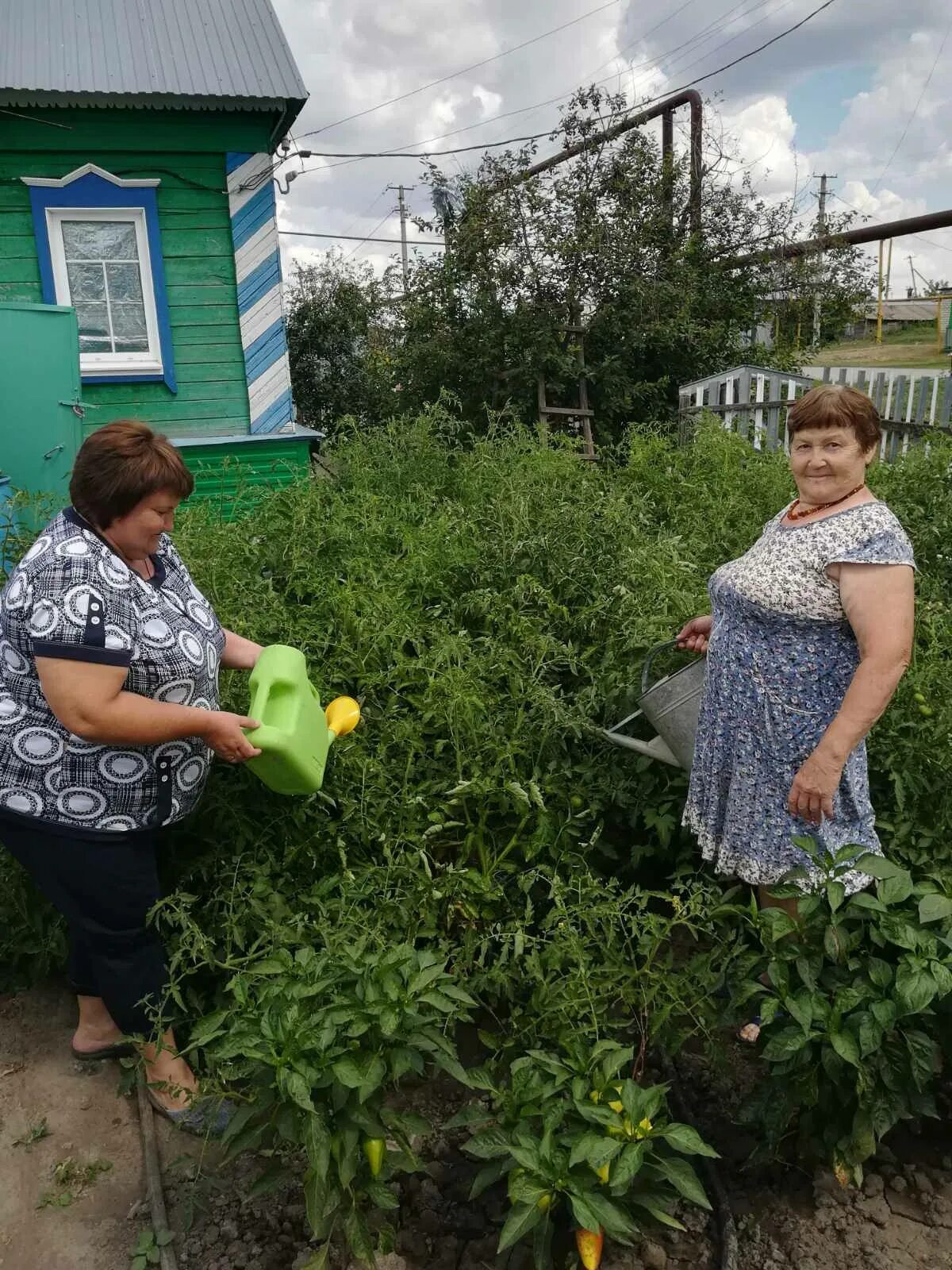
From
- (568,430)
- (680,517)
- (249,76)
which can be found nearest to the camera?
(680,517)

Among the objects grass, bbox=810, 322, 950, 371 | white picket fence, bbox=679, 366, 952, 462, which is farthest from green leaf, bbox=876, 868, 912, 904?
grass, bbox=810, 322, 950, 371

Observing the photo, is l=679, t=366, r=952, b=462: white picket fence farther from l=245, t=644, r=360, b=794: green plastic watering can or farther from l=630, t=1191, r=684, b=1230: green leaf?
l=630, t=1191, r=684, b=1230: green leaf

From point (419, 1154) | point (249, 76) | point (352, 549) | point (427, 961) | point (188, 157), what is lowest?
point (419, 1154)

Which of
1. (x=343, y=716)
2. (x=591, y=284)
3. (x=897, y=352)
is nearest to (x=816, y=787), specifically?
(x=343, y=716)

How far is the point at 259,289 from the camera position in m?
6.42

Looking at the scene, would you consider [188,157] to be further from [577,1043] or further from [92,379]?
[577,1043]

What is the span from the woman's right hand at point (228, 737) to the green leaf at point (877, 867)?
1.22 metres

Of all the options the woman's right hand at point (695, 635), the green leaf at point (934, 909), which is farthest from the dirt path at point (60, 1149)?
the woman's right hand at point (695, 635)

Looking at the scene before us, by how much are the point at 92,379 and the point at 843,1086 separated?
19.5 ft

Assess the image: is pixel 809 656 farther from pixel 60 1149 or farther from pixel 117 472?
pixel 60 1149

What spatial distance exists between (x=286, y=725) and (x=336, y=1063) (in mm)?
785

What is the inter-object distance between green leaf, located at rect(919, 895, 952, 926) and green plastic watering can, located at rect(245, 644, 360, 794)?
1284 millimetres

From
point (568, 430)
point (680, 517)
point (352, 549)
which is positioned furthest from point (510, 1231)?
point (568, 430)

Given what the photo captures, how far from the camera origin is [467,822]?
2.43 metres
